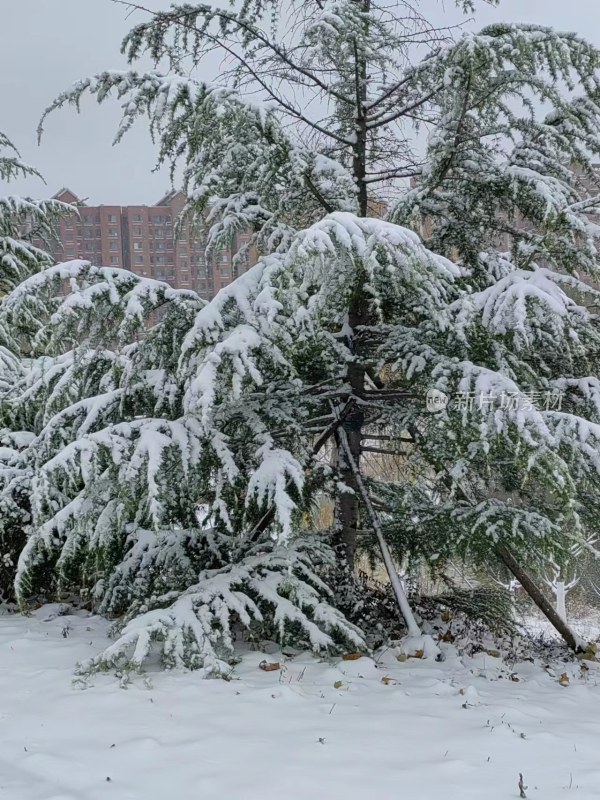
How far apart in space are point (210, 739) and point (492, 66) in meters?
3.63

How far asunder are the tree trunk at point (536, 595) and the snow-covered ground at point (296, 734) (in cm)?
67

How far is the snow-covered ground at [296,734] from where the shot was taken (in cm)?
225

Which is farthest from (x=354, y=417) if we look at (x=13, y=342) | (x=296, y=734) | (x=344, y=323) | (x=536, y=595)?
(x=13, y=342)

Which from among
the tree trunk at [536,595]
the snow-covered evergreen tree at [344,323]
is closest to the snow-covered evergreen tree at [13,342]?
the snow-covered evergreen tree at [344,323]

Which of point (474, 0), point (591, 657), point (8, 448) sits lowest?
point (591, 657)

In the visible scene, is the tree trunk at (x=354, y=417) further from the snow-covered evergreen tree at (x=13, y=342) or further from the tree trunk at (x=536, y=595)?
the snow-covered evergreen tree at (x=13, y=342)

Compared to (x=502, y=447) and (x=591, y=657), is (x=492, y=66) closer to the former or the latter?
(x=502, y=447)

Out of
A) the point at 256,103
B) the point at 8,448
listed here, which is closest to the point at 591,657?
the point at 256,103

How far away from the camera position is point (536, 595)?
173 inches

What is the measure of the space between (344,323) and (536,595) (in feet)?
7.40

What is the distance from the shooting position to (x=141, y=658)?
10.4 feet

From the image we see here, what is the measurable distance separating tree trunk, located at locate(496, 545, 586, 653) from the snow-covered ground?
0.67 m

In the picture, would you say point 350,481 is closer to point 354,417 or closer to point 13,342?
point 354,417

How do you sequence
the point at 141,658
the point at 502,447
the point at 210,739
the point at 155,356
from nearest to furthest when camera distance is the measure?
the point at 210,739 < the point at 141,658 < the point at 502,447 < the point at 155,356
